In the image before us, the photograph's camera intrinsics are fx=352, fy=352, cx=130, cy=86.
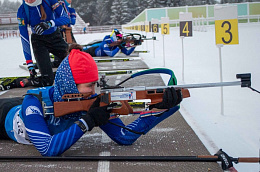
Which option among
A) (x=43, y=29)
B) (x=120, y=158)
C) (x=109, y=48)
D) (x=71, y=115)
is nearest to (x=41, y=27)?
(x=43, y=29)

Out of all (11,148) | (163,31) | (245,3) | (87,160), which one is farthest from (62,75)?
(245,3)

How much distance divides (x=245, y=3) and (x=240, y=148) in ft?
75.8

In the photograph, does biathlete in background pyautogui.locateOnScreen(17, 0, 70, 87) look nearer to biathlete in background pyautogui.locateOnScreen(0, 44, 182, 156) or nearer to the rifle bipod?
biathlete in background pyautogui.locateOnScreen(0, 44, 182, 156)

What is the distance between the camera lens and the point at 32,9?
18.1 ft

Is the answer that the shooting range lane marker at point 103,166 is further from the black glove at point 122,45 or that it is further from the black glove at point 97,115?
the black glove at point 122,45

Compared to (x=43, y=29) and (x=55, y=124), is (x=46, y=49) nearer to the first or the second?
(x=43, y=29)

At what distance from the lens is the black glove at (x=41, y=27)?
18.0 ft

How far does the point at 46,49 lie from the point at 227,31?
3.06 meters

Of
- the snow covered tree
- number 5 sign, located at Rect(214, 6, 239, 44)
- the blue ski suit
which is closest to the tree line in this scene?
the snow covered tree

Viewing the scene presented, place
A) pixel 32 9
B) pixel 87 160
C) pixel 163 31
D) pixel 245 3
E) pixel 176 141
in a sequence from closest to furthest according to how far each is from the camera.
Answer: pixel 87 160 < pixel 176 141 < pixel 32 9 < pixel 163 31 < pixel 245 3

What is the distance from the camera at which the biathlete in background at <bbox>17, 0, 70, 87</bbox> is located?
18.1ft

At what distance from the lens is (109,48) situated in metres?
11.4

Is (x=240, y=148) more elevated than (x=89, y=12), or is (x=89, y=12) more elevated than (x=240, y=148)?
(x=89, y=12)

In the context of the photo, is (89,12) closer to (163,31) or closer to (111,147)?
(163,31)
